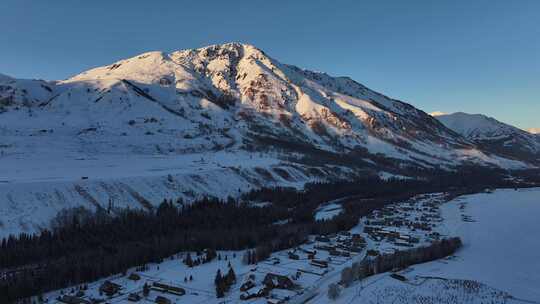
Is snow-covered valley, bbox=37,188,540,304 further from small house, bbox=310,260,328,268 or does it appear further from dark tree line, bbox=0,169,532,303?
dark tree line, bbox=0,169,532,303

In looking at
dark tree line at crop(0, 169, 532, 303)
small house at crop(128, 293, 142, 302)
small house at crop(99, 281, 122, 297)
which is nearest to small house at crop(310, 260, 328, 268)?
dark tree line at crop(0, 169, 532, 303)

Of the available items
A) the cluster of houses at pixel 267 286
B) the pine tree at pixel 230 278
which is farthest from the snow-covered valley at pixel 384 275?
the pine tree at pixel 230 278

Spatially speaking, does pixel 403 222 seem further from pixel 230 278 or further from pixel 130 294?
pixel 130 294

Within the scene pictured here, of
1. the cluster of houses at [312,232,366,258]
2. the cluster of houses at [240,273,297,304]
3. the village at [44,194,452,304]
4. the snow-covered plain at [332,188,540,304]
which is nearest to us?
the snow-covered plain at [332,188,540,304]

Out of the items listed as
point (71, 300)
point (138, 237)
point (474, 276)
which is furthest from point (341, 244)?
point (71, 300)

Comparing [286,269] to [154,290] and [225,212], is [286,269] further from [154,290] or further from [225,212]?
[225,212]

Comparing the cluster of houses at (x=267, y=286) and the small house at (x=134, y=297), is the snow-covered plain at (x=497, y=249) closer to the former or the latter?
the cluster of houses at (x=267, y=286)

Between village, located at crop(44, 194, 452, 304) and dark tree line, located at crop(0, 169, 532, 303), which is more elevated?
dark tree line, located at crop(0, 169, 532, 303)

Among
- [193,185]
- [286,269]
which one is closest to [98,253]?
[286,269]
